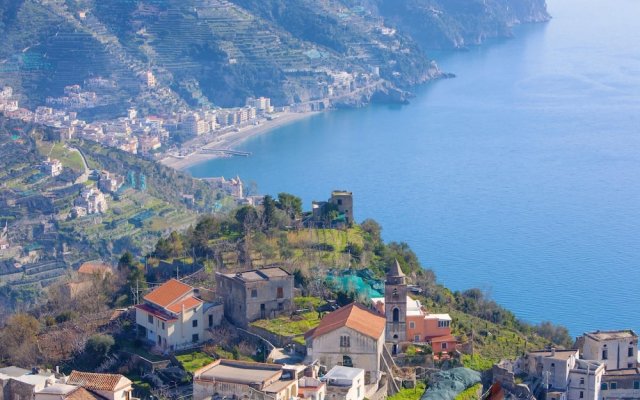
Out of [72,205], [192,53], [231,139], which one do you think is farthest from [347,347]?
[192,53]

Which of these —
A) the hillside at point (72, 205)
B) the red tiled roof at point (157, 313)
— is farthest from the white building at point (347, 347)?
the hillside at point (72, 205)

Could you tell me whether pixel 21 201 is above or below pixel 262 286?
below

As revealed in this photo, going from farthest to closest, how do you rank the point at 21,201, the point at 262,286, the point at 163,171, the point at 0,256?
the point at 163,171
the point at 21,201
the point at 0,256
the point at 262,286

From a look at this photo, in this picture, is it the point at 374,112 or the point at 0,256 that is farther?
the point at 374,112

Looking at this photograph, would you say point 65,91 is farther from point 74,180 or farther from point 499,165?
point 499,165

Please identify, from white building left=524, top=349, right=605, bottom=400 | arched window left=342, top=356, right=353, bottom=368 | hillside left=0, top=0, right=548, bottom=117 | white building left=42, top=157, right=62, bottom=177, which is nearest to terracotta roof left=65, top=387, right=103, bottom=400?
arched window left=342, top=356, right=353, bottom=368

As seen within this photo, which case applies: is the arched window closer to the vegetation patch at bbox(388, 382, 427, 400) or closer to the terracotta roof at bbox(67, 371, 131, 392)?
the vegetation patch at bbox(388, 382, 427, 400)

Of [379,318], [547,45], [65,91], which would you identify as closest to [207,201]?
A: [65,91]

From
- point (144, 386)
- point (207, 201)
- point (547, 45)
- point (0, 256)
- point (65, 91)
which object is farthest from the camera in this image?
point (547, 45)
